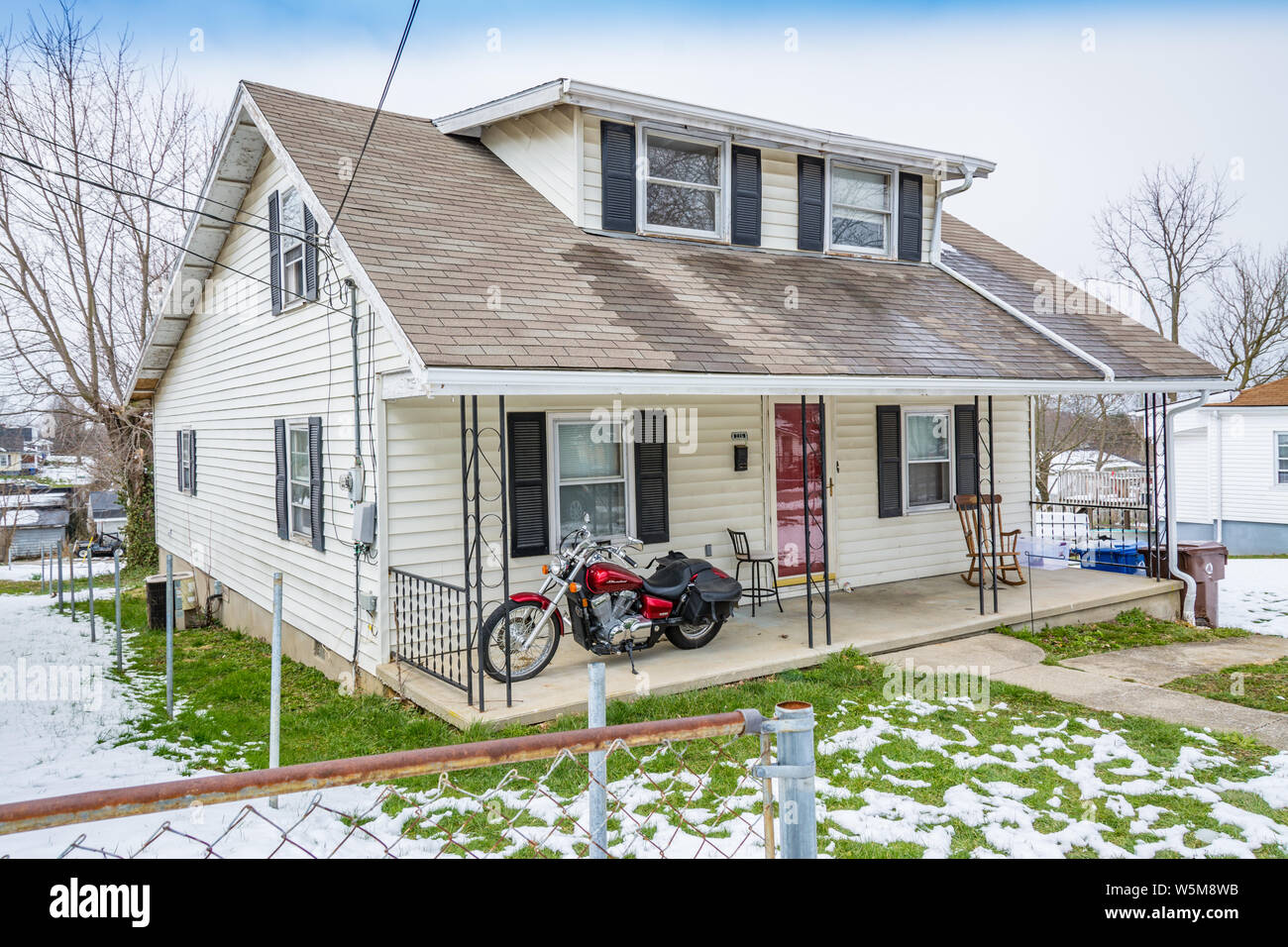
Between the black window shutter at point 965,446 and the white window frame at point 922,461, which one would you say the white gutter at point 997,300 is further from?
the white window frame at point 922,461

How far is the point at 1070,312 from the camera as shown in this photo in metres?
11.8

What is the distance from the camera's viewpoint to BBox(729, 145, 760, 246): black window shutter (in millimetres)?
10125

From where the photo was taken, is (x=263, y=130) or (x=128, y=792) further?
(x=263, y=130)

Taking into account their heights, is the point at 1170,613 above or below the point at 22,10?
below

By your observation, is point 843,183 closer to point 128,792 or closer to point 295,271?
point 295,271

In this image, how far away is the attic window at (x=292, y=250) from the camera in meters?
9.23

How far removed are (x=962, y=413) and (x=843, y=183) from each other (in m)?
3.36

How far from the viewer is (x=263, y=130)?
29.6 feet

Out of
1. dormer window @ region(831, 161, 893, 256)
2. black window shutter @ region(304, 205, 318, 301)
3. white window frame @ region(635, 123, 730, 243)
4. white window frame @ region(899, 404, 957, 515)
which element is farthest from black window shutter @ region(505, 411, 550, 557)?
dormer window @ region(831, 161, 893, 256)

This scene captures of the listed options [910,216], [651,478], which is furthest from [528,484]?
[910,216]

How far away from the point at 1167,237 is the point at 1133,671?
27.2m

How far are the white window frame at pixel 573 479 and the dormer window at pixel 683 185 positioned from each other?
262 cm
